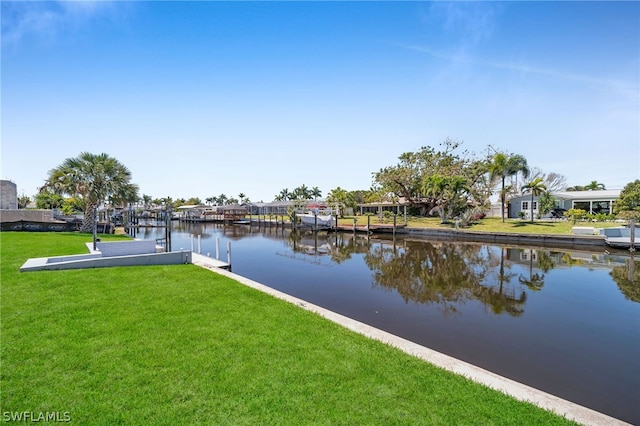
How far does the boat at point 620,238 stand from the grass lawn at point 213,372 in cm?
2286

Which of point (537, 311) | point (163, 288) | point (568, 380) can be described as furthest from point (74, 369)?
point (537, 311)

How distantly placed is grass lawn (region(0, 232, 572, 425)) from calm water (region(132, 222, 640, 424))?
8.26ft

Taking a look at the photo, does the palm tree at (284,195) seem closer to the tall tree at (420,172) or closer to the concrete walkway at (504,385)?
the tall tree at (420,172)

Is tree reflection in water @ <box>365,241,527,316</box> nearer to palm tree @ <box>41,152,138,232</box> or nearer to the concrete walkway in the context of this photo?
the concrete walkway

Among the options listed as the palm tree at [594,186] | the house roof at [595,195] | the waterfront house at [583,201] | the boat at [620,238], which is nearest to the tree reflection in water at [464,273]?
the boat at [620,238]

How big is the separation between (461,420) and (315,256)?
659 inches

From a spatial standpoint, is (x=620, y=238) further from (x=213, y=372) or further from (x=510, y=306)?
(x=213, y=372)

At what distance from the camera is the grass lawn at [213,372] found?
309cm

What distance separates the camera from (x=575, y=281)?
12.3 metres

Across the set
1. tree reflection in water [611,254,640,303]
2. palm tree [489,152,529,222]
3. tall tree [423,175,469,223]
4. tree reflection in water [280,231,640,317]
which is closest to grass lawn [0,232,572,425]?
tree reflection in water [280,231,640,317]

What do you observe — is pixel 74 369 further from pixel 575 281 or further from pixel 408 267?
pixel 575 281

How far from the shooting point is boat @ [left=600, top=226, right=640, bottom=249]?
1944 cm

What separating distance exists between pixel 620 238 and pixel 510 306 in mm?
17089

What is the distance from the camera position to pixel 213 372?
377 cm
